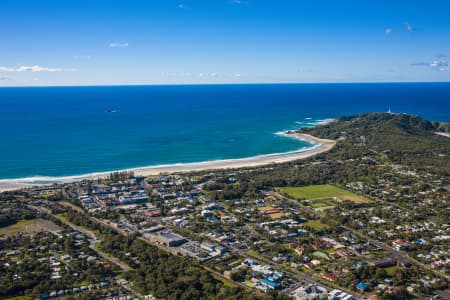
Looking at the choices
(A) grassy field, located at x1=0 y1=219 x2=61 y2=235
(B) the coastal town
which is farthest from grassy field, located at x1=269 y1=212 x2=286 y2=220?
(A) grassy field, located at x1=0 y1=219 x2=61 y2=235

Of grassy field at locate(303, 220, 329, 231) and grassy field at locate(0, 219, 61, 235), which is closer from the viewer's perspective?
grassy field at locate(0, 219, 61, 235)

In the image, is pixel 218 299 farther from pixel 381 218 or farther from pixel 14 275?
pixel 381 218

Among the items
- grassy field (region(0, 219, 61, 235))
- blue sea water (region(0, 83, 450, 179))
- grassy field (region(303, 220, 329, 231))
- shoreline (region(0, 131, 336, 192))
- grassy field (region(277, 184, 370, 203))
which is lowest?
grassy field (region(303, 220, 329, 231))

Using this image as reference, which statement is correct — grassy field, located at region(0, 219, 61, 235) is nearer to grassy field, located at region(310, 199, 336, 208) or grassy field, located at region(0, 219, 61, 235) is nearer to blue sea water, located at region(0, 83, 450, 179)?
blue sea water, located at region(0, 83, 450, 179)

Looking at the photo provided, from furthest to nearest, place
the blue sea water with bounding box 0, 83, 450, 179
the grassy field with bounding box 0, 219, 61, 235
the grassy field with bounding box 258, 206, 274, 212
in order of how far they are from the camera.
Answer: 1. the blue sea water with bounding box 0, 83, 450, 179
2. the grassy field with bounding box 258, 206, 274, 212
3. the grassy field with bounding box 0, 219, 61, 235

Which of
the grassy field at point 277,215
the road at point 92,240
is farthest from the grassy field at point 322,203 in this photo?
the road at point 92,240

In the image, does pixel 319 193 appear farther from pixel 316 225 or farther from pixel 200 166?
pixel 200 166
